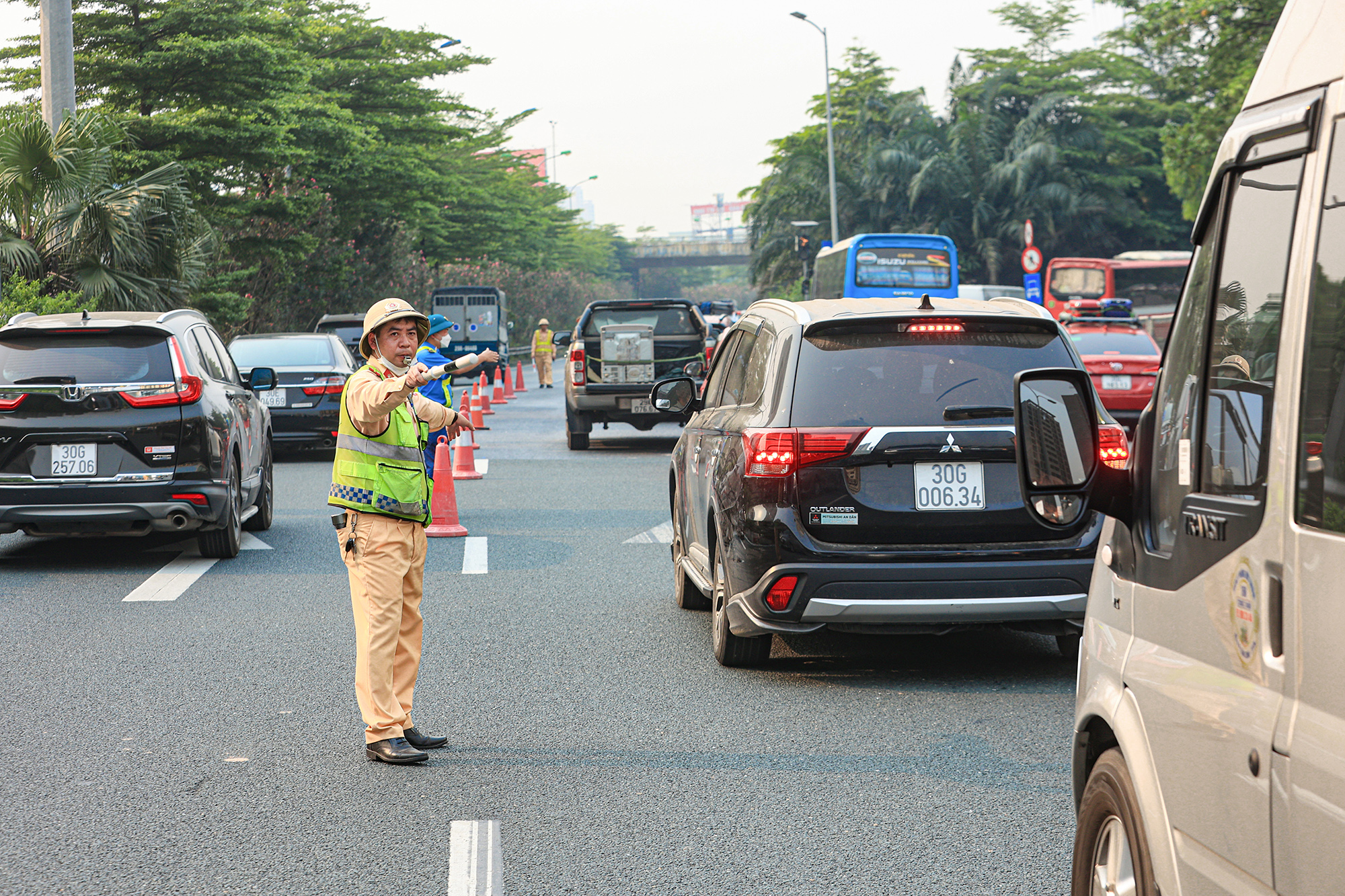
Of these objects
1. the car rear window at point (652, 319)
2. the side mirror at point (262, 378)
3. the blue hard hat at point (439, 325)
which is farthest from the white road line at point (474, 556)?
the car rear window at point (652, 319)

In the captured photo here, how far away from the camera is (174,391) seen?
1026cm

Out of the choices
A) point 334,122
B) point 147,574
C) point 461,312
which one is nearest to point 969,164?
point 461,312

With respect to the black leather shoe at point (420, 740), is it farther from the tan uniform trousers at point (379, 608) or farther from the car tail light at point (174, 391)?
the car tail light at point (174, 391)

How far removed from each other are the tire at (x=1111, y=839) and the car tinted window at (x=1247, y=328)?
69cm

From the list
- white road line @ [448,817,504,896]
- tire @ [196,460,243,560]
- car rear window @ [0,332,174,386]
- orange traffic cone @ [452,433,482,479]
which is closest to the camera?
white road line @ [448,817,504,896]

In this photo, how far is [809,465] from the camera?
21.5ft

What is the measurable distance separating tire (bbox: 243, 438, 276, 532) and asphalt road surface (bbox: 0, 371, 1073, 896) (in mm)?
2473

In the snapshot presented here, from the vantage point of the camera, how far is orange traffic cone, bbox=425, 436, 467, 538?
1165 centimetres

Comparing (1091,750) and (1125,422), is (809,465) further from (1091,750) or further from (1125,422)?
(1125,422)

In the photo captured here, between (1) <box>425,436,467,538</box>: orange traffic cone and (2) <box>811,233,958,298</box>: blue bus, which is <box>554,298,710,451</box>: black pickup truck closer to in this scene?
(1) <box>425,436,467,538</box>: orange traffic cone

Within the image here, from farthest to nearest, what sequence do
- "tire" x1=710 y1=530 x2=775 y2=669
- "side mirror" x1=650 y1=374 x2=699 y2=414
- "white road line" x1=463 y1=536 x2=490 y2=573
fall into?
1. "white road line" x1=463 y1=536 x2=490 y2=573
2. "side mirror" x1=650 y1=374 x2=699 y2=414
3. "tire" x1=710 y1=530 x2=775 y2=669

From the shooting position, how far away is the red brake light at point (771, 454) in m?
6.55

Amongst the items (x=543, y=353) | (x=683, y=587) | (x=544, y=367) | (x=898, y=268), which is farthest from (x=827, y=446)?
(x=544, y=367)

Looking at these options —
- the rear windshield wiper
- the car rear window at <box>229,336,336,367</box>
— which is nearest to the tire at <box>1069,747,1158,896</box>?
the rear windshield wiper
